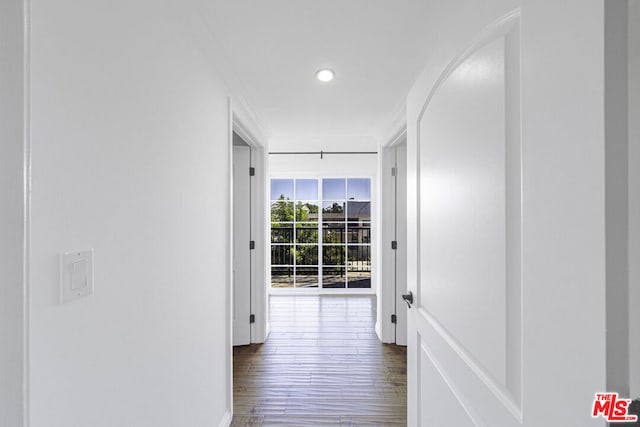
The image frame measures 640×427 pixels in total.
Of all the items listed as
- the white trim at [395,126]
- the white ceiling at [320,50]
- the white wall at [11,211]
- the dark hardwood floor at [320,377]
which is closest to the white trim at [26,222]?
the white wall at [11,211]

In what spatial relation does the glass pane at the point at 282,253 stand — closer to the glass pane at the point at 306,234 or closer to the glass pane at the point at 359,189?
the glass pane at the point at 306,234

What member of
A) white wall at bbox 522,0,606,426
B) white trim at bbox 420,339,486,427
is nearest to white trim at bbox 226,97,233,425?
white trim at bbox 420,339,486,427

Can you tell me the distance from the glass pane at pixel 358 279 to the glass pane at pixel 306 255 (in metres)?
0.64

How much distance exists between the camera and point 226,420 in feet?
6.81

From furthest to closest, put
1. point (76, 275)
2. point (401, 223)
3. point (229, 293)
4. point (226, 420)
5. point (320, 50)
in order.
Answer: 1. point (401, 223)
2. point (229, 293)
3. point (226, 420)
4. point (320, 50)
5. point (76, 275)

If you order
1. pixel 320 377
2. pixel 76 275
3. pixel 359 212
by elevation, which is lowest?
pixel 320 377

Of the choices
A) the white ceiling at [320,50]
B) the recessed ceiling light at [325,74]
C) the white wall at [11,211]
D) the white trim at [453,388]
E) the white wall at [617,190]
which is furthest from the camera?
the recessed ceiling light at [325,74]

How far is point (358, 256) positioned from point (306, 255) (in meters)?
0.90

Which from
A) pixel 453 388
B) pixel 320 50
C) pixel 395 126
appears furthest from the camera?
pixel 395 126

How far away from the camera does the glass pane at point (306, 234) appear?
559 centimetres

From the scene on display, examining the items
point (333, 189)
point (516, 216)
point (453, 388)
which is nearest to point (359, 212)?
point (333, 189)

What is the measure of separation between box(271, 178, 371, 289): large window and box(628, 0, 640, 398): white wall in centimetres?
509

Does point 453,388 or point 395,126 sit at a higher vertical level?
point 395,126

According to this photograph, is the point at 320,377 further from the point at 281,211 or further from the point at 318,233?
the point at 281,211
